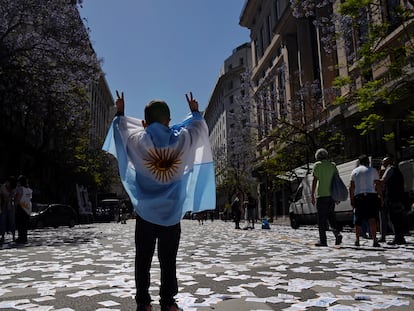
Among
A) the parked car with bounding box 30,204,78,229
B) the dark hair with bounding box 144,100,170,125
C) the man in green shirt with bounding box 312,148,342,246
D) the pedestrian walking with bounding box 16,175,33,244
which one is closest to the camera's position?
the dark hair with bounding box 144,100,170,125

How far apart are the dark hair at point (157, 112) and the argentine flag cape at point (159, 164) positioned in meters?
0.06

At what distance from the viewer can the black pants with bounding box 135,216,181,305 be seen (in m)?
3.20

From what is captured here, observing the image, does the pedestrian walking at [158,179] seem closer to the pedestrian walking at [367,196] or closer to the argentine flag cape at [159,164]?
the argentine flag cape at [159,164]

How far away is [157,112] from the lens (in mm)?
3408

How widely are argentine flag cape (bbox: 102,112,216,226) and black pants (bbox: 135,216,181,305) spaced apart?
8 centimetres

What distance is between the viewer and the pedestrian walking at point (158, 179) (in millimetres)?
3205

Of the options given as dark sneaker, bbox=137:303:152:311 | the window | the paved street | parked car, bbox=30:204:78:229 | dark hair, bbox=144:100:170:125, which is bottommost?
the paved street

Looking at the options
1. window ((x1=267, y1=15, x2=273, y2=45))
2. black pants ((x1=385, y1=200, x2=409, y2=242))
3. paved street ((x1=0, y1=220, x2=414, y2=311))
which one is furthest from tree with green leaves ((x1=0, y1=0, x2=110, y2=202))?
window ((x1=267, y1=15, x2=273, y2=45))

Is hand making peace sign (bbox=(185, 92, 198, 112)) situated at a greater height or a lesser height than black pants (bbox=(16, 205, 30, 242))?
greater

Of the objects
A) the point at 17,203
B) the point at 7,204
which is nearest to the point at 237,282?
the point at 17,203

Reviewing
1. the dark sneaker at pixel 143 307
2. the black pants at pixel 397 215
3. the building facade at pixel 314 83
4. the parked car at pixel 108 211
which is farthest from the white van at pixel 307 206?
the parked car at pixel 108 211

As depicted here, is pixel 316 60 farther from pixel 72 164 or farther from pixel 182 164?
pixel 182 164

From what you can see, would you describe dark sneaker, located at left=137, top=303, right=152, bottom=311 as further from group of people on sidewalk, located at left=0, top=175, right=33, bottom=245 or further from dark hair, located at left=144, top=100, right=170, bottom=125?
group of people on sidewalk, located at left=0, top=175, right=33, bottom=245

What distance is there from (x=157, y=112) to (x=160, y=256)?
1138 millimetres
